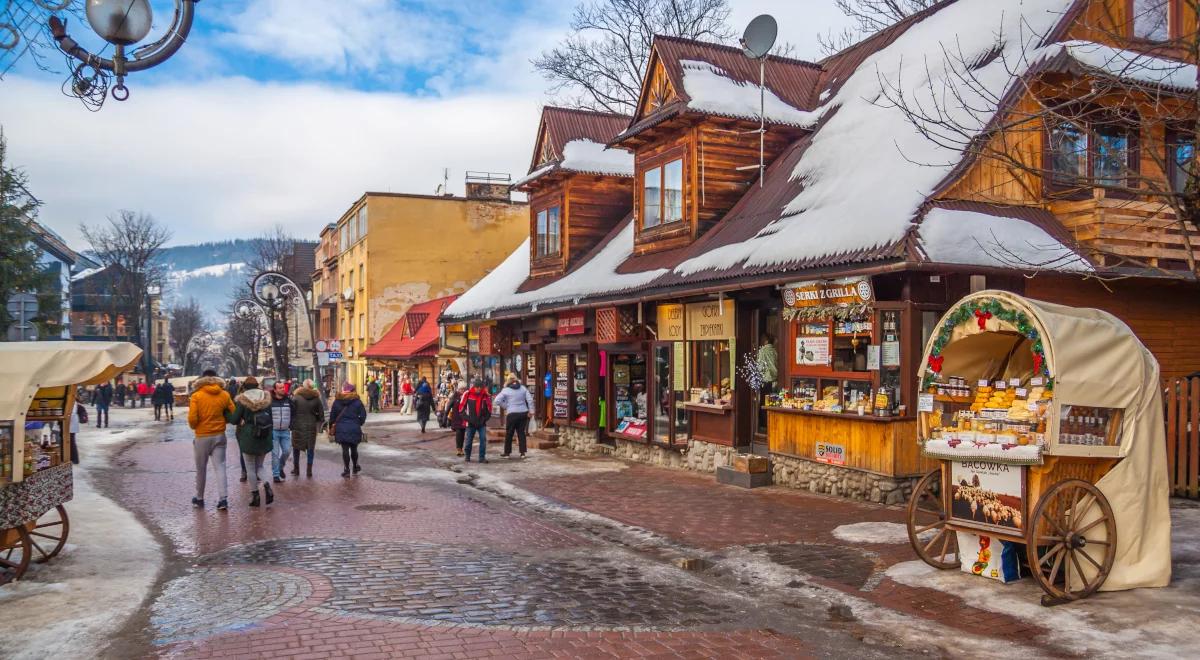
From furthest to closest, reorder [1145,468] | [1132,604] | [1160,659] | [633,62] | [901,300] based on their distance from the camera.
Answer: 1. [633,62]
2. [901,300]
3. [1145,468]
4. [1132,604]
5. [1160,659]

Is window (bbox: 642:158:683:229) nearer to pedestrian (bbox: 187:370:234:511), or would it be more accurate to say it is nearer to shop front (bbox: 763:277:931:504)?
shop front (bbox: 763:277:931:504)

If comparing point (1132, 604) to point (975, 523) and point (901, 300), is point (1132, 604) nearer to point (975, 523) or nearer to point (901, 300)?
point (975, 523)

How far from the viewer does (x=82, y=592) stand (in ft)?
25.6

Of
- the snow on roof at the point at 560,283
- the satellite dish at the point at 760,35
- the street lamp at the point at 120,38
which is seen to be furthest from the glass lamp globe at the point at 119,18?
the satellite dish at the point at 760,35

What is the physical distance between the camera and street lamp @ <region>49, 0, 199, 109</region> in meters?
6.71

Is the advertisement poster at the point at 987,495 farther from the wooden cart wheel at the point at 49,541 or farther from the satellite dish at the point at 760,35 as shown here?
the satellite dish at the point at 760,35

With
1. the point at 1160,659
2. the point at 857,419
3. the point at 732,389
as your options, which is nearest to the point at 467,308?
the point at 732,389

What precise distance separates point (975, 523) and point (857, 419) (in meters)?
4.54

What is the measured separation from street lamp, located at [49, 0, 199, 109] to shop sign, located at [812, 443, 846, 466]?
956 centimetres

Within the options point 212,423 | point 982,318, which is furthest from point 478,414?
point 982,318

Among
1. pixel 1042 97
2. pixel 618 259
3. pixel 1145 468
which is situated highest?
pixel 1042 97

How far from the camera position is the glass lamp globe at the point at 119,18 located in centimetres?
669

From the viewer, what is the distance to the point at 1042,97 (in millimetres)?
12680

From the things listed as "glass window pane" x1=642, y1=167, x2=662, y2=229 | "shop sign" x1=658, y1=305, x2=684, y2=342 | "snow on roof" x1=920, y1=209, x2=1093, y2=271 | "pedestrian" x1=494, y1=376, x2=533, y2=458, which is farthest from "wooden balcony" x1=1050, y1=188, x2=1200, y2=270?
"pedestrian" x1=494, y1=376, x2=533, y2=458
